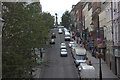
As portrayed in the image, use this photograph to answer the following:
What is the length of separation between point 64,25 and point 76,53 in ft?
352

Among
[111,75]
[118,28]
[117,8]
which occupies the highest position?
[117,8]

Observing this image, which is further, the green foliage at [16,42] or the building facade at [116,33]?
the building facade at [116,33]

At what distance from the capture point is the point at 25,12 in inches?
661

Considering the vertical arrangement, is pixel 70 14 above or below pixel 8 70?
above

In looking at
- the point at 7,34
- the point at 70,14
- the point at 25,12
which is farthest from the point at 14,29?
the point at 70,14

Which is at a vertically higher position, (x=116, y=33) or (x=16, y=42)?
(x=116, y=33)

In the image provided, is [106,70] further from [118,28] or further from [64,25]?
[64,25]

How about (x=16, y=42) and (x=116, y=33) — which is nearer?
(x=16, y=42)

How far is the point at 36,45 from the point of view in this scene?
17.5 m

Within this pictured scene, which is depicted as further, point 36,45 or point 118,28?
point 118,28


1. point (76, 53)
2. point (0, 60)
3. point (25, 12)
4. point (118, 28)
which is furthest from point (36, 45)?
point (76, 53)

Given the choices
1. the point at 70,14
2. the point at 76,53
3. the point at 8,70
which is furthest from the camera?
the point at 70,14

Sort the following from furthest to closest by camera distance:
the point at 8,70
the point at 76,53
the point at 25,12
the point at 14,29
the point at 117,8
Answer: the point at 76,53 → the point at 117,8 → the point at 25,12 → the point at 14,29 → the point at 8,70

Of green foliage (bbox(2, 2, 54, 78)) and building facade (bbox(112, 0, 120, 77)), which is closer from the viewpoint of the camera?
green foliage (bbox(2, 2, 54, 78))
